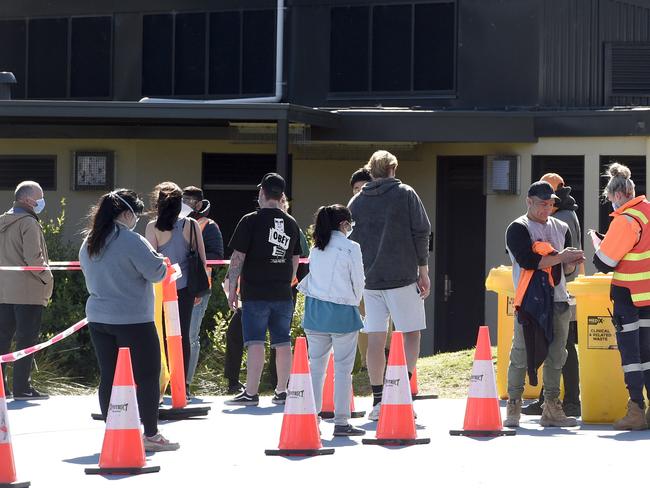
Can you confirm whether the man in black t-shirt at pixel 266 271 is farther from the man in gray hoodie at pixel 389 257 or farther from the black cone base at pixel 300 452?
the black cone base at pixel 300 452

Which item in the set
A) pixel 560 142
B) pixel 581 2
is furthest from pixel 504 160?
pixel 581 2

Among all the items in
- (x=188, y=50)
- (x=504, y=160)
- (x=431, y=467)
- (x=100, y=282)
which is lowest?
(x=431, y=467)

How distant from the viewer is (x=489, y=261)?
18.7 metres

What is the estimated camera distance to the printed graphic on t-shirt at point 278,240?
11.4m

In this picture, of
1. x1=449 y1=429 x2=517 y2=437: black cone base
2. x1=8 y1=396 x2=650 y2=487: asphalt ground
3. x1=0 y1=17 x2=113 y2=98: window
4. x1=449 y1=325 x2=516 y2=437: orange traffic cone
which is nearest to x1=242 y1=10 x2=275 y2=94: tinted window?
x1=0 y1=17 x2=113 y2=98: window

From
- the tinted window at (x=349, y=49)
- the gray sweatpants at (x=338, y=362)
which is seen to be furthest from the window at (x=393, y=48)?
the gray sweatpants at (x=338, y=362)

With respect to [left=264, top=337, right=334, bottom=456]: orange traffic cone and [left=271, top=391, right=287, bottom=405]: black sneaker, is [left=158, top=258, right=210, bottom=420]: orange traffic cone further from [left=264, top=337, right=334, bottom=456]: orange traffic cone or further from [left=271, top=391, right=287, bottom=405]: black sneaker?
[left=264, top=337, right=334, bottom=456]: orange traffic cone

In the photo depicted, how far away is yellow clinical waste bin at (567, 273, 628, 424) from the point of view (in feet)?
35.1

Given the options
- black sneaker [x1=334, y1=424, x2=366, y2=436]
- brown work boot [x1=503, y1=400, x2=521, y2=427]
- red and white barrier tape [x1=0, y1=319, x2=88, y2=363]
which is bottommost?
black sneaker [x1=334, y1=424, x2=366, y2=436]

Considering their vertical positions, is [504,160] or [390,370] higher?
A: [504,160]

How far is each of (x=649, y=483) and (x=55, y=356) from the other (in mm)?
9117

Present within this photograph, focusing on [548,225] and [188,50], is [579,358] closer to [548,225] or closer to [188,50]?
[548,225]

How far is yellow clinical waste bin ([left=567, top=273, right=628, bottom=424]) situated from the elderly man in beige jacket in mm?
4924

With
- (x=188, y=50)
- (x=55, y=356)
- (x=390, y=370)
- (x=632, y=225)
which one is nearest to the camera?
(x=390, y=370)
